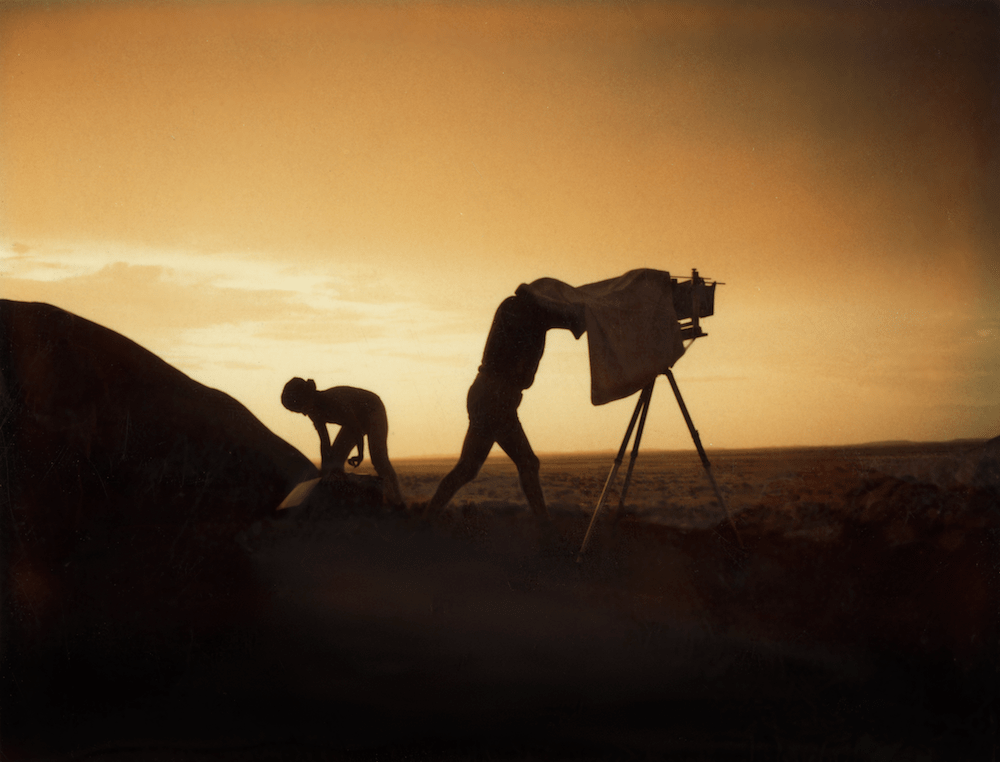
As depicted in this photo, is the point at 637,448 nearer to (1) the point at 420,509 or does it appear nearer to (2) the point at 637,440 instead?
(2) the point at 637,440

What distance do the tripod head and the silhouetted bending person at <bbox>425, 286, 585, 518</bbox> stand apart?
81 centimetres

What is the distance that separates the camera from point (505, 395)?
4.72 m

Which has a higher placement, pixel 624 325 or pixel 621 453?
pixel 624 325

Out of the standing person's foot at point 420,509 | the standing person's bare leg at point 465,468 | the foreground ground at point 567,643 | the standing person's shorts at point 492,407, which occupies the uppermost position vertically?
the standing person's shorts at point 492,407

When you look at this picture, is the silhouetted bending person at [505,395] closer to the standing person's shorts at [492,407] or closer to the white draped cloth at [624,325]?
the standing person's shorts at [492,407]

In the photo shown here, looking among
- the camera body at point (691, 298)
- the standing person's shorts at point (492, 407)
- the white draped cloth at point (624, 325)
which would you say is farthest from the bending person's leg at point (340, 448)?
the camera body at point (691, 298)

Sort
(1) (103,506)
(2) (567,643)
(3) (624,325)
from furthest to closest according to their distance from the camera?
(3) (624,325) → (1) (103,506) → (2) (567,643)

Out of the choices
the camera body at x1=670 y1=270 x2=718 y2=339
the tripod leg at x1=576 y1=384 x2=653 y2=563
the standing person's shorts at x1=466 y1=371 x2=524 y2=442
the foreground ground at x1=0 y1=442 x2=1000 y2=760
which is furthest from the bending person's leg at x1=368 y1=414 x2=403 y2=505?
the camera body at x1=670 y1=270 x2=718 y2=339

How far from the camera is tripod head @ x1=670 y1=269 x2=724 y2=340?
4.69 meters

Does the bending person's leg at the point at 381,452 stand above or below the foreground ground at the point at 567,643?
above

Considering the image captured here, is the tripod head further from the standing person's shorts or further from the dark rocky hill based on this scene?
the dark rocky hill

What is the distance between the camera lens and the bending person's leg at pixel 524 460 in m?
4.72

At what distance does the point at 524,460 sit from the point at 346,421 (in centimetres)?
127

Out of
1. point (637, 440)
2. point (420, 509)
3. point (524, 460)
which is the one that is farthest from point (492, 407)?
point (637, 440)
